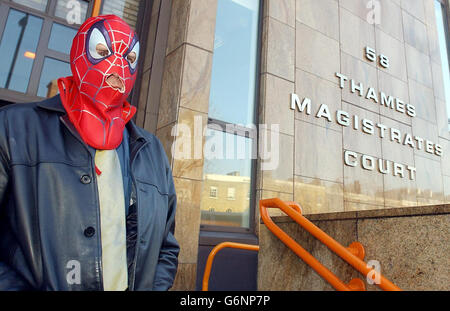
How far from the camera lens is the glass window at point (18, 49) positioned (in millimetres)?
3648

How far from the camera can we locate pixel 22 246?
1271 mm

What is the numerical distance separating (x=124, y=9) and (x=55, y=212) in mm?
4170

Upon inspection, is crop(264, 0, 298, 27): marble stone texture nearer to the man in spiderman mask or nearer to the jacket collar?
the man in spiderman mask

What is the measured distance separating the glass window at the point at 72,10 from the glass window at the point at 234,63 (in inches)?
75.3

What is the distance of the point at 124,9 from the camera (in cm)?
473

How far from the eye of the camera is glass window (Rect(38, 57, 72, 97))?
381cm

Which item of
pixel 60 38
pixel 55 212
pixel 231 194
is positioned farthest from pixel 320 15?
pixel 55 212

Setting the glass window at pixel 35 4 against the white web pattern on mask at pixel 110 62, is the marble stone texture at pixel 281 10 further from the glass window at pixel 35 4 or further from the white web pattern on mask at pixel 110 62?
the white web pattern on mask at pixel 110 62

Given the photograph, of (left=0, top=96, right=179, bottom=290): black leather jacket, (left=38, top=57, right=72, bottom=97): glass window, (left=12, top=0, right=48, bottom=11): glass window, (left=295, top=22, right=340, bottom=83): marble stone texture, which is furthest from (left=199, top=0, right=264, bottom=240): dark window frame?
(left=0, top=96, right=179, bottom=290): black leather jacket

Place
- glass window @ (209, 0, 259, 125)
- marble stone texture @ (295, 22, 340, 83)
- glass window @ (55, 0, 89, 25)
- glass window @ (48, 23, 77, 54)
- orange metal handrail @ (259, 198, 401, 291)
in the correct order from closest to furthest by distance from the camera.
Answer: orange metal handrail @ (259, 198, 401, 291) → glass window @ (48, 23, 77, 54) → glass window @ (55, 0, 89, 25) → glass window @ (209, 0, 259, 125) → marble stone texture @ (295, 22, 340, 83)

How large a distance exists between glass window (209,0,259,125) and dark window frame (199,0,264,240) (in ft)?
0.22

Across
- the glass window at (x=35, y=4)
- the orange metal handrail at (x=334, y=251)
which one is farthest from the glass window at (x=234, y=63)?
the orange metal handrail at (x=334, y=251)

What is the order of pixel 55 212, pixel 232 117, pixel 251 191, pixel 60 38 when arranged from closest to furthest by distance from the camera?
pixel 55 212 → pixel 60 38 → pixel 251 191 → pixel 232 117

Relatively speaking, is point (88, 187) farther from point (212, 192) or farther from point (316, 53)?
point (316, 53)
